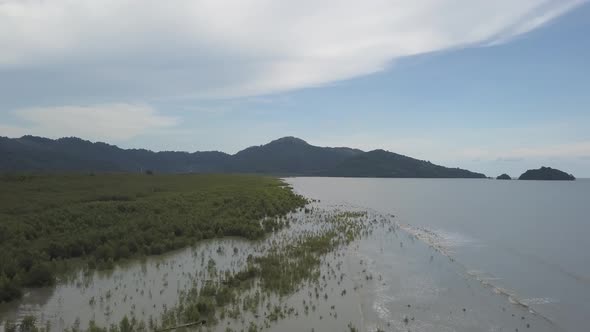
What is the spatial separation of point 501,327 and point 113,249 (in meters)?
20.4

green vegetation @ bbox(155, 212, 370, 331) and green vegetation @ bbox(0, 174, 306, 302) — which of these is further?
green vegetation @ bbox(0, 174, 306, 302)

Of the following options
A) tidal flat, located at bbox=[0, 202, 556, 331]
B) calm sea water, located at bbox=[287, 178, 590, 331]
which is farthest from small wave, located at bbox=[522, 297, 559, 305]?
tidal flat, located at bbox=[0, 202, 556, 331]

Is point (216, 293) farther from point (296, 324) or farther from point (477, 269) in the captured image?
point (477, 269)

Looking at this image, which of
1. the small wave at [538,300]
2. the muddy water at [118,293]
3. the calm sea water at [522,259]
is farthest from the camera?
the calm sea water at [522,259]

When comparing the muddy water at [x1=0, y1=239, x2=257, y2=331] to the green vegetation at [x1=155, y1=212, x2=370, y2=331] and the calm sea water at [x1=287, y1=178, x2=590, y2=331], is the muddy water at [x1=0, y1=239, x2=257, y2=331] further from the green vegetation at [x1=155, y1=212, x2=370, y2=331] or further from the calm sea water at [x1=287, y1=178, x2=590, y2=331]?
the calm sea water at [x1=287, y1=178, x2=590, y2=331]

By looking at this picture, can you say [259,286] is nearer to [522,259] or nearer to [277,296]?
[277,296]

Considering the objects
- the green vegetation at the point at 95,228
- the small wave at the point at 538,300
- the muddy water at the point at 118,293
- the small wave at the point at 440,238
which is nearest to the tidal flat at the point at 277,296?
the muddy water at the point at 118,293

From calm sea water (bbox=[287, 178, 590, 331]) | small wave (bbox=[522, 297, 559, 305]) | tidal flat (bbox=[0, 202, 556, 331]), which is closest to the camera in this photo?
tidal flat (bbox=[0, 202, 556, 331])

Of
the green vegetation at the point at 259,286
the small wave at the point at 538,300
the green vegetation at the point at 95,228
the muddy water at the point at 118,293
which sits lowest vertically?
the muddy water at the point at 118,293

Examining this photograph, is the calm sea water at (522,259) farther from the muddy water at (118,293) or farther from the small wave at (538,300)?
the muddy water at (118,293)

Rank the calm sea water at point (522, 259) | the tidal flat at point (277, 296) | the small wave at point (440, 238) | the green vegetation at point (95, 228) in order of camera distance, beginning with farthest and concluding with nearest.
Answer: the small wave at point (440, 238) < the green vegetation at point (95, 228) < the calm sea water at point (522, 259) < the tidal flat at point (277, 296)

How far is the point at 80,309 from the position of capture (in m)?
15.6

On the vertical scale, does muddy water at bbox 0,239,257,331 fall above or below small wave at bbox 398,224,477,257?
below

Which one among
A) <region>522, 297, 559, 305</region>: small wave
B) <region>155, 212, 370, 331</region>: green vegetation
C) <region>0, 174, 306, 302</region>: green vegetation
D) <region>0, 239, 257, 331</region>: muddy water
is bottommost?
<region>0, 239, 257, 331</region>: muddy water
